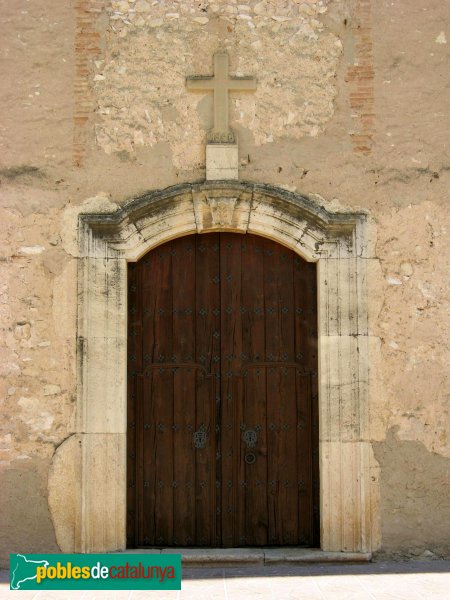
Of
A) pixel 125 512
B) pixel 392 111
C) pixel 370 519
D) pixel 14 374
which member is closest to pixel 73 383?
pixel 14 374

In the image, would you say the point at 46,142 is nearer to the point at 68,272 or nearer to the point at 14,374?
the point at 68,272

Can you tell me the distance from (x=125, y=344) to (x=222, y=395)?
771 mm

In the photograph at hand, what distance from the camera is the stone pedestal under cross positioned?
20.5 feet

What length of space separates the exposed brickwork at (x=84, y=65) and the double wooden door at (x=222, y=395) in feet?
3.15

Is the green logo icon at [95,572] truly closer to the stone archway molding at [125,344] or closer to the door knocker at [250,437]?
the stone archway molding at [125,344]

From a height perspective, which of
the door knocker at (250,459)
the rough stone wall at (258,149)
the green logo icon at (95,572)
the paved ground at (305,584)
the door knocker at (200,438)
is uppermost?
the rough stone wall at (258,149)

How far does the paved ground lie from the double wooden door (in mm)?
430

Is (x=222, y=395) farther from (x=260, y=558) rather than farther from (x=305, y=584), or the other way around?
(x=305, y=584)

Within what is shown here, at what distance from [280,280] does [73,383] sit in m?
1.63

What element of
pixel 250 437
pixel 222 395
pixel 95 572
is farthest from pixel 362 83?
pixel 95 572

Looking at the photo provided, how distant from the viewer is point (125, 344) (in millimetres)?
6125

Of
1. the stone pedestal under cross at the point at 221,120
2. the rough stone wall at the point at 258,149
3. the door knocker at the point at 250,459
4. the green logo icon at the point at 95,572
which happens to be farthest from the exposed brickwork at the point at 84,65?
the green logo icon at the point at 95,572

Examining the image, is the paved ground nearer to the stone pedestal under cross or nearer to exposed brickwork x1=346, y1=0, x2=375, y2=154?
the stone pedestal under cross

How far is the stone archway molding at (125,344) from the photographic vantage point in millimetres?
5941
